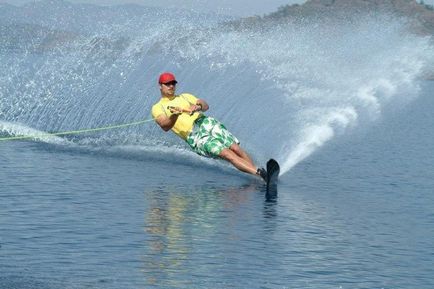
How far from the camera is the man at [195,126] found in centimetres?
2039

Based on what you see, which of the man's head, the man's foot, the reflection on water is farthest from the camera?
the man's foot

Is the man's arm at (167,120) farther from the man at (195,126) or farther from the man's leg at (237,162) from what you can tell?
the man's leg at (237,162)

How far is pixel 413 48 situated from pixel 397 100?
43471mm

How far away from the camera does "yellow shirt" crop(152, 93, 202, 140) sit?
805 inches

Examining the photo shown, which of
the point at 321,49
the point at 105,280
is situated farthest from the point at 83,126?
the point at 105,280

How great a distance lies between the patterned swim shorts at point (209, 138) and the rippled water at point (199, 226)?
678 millimetres

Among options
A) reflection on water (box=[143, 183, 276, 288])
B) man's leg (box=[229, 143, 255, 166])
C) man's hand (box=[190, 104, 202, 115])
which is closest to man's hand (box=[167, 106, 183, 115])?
man's hand (box=[190, 104, 202, 115])

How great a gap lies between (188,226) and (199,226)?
0.16 metres

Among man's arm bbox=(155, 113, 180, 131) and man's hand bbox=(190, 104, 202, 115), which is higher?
man's hand bbox=(190, 104, 202, 115)

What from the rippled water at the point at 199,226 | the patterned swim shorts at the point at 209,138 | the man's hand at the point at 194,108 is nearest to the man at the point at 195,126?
the patterned swim shorts at the point at 209,138

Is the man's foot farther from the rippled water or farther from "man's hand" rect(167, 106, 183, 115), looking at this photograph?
"man's hand" rect(167, 106, 183, 115)

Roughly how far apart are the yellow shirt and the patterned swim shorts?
123 millimetres

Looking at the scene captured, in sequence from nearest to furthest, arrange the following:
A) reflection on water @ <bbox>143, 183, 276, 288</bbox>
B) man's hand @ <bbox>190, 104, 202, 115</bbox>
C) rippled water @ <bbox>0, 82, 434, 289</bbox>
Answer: rippled water @ <bbox>0, 82, 434, 289</bbox>, reflection on water @ <bbox>143, 183, 276, 288</bbox>, man's hand @ <bbox>190, 104, 202, 115</bbox>

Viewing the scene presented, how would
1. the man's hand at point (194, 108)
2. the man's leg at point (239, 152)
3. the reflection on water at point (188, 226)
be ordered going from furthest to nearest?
the man's leg at point (239, 152), the man's hand at point (194, 108), the reflection on water at point (188, 226)
